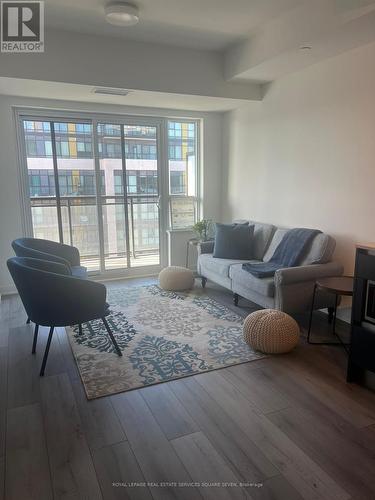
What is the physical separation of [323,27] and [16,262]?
9.57ft

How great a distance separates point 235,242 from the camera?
175 inches

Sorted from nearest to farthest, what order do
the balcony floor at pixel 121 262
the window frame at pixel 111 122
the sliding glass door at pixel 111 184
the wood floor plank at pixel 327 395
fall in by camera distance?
1. the wood floor plank at pixel 327 395
2. the window frame at pixel 111 122
3. the sliding glass door at pixel 111 184
4. the balcony floor at pixel 121 262

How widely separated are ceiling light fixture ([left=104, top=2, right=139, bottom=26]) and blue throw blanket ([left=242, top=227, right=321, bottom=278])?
246cm

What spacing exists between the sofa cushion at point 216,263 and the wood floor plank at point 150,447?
201cm

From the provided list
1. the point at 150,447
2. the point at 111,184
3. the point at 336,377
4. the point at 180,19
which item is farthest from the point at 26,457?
the point at 111,184

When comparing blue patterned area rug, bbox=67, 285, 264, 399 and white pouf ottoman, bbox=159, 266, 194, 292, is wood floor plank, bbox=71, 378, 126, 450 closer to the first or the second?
blue patterned area rug, bbox=67, 285, 264, 399

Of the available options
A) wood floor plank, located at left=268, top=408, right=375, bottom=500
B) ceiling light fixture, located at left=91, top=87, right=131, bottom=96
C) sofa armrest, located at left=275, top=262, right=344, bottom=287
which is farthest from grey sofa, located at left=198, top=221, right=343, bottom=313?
ceiling light fixture, located at left=91, top=87, right=131, bottom=96

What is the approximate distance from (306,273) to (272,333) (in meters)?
0.77

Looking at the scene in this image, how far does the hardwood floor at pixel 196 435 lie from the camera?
1.72 m

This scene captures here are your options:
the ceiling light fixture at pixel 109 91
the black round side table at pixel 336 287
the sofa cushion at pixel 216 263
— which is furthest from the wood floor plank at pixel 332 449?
the ceiling light fixture at pixel 109 91

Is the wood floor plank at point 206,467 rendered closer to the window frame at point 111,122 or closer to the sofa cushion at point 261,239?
the sofa cushion at point 261,239

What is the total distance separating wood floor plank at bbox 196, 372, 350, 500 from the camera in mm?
1699

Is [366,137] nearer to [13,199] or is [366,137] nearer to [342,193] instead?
[342,193]

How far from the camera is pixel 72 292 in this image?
267cm
